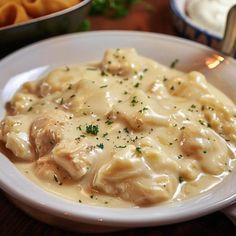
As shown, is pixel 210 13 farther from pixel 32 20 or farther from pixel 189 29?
pixel 32 20

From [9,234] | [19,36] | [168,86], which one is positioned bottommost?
[9,234]

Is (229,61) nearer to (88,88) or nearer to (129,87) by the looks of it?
(129,87)

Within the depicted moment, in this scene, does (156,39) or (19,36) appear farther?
(156,39)

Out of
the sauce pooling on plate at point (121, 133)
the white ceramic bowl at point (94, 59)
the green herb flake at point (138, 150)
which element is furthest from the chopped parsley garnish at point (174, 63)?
the green herb flake at point (138, 150)

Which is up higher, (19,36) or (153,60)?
(19,36)

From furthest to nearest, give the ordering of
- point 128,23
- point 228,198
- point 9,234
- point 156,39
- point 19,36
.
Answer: point 128,23, point 156,39, point 19,36, point 9,234, point 228,198

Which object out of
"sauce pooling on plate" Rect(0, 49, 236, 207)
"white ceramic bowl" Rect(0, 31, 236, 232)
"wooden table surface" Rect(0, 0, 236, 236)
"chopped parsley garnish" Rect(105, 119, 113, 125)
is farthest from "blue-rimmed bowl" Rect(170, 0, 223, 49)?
"wooden table surface" Rect(0, 0, 236, 236)

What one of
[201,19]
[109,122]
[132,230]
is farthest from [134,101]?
[201,19]

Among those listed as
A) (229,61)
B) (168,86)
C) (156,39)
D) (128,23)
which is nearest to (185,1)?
(128,23)
